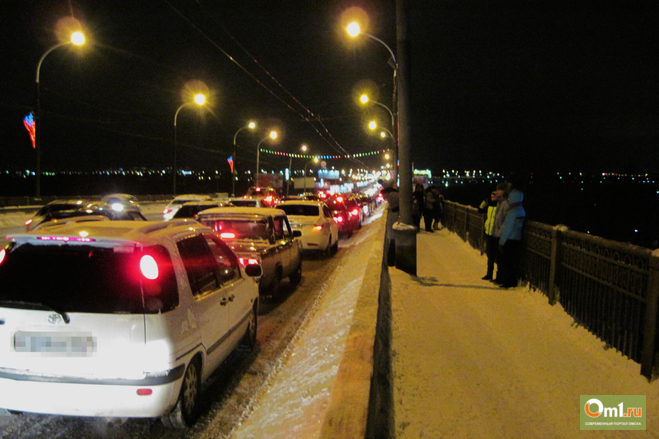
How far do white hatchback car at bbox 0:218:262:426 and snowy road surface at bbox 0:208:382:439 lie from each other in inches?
18.7

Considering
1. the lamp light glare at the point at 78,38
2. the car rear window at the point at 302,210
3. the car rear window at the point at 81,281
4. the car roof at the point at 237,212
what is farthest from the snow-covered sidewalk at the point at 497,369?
the lamp light glare at the point at 78,38

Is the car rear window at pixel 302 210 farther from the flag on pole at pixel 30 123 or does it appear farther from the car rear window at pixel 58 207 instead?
the flag on pole at pixel 30 123

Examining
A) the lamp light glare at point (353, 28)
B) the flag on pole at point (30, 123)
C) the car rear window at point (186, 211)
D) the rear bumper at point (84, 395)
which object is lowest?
the rear bumper at point (84, 395)

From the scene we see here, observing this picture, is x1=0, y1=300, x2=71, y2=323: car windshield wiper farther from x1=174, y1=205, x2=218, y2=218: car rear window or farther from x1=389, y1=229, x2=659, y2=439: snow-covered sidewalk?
x1=174, y1=205, x2=218, y2=218: car rear window

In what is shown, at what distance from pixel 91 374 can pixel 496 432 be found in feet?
10.3

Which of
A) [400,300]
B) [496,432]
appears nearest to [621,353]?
[496,432]

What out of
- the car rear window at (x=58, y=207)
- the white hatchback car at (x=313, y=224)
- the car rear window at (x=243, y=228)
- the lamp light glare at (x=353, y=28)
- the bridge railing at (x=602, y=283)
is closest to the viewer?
the bridge railing at (x=602, y=283)

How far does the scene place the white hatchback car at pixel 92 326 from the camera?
3.70 metres

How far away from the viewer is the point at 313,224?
14812mm

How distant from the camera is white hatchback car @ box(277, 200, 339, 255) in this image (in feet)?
48.1

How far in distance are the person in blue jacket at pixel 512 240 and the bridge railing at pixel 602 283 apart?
0.20m

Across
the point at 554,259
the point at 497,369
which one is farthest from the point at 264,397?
the point at 554,259

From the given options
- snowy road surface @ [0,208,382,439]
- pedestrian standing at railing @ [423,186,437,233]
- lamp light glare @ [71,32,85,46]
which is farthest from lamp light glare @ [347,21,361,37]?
Result: snowy road surface @ [0,208,382,439]

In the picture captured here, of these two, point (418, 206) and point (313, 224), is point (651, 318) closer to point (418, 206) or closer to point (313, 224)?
point (313, 224)
